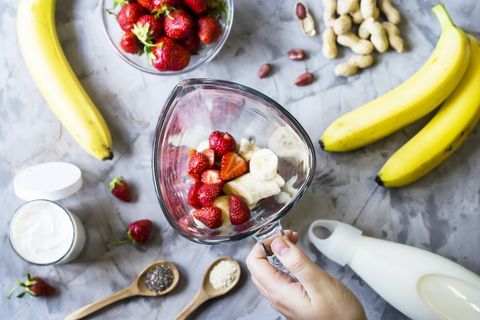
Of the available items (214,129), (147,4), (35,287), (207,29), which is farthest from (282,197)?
(35,287)

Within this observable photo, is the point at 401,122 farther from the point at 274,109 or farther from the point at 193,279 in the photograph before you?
the point at 193,279

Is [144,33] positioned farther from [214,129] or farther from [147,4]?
[214,129]

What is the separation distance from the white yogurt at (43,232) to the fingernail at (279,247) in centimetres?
55

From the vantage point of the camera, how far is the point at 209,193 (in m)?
1.23

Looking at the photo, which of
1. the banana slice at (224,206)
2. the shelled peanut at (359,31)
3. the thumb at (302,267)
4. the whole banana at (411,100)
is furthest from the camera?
the shelled peanut at (359,31)

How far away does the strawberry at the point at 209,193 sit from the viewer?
4.02 ft

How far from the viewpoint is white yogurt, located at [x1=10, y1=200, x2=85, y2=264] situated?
1.41 meters

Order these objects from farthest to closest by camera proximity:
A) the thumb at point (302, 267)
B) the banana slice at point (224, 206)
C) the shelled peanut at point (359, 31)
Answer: the shelled peanut at point (359, 31)
the banana slice at point (224, 206)
the thumb at point (302, 267)

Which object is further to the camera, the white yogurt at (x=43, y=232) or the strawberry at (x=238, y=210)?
the white yogurt at (x=43, y=232)

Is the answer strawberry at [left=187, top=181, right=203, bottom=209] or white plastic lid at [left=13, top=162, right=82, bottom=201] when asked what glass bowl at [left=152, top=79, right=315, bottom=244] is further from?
white plastic lid at [left=13, top=162, right=82, bottom=201]

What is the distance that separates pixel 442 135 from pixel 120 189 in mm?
833

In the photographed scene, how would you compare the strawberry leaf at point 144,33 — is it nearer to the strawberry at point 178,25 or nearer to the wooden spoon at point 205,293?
the strawberry at point 178,25

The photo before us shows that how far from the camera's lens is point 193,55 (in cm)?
146

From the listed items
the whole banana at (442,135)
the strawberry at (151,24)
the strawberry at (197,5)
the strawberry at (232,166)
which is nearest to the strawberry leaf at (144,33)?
the strawberry at (151,24)
